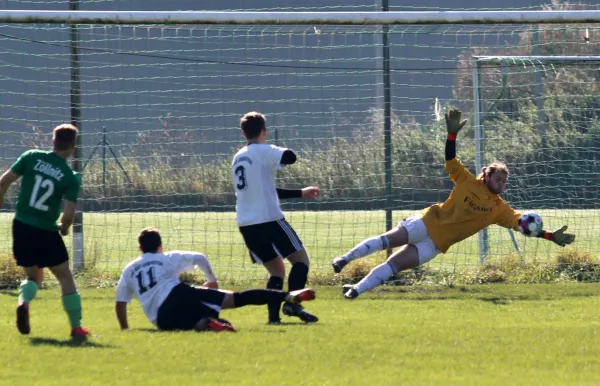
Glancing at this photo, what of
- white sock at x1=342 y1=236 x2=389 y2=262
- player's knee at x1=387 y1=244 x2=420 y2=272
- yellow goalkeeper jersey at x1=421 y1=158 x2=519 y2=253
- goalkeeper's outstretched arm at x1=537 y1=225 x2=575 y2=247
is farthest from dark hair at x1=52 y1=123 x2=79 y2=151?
goalkeeper's outstretched arm at x1=537 y1=225 x2=575 y2=247

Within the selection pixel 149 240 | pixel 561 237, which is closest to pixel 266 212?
pixel 149 240

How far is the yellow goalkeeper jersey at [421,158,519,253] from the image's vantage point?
11414 mm

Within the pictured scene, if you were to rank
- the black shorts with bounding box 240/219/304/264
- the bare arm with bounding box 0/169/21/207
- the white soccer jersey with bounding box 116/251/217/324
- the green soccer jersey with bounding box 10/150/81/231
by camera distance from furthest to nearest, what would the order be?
1. the black shorts with bounding box 240/219/304/264
2. the white soccer jersey with bounding box 116/251/217/324
3. the bare arm with bounding box 0/169/21/207
4. the green soccer jersey with bounding box 10/150/81/231

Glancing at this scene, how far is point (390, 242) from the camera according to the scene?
37.1ft

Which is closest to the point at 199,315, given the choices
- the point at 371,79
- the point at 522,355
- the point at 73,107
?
the point at 522,355

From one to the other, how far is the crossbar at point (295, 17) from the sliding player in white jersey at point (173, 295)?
3.97m

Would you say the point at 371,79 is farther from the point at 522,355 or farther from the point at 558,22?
the point at 522,355

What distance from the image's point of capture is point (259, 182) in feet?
32.3

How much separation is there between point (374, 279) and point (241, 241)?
8018 millimetres

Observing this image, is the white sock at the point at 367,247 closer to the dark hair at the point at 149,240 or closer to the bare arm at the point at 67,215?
the dark hair at the point at 149,240

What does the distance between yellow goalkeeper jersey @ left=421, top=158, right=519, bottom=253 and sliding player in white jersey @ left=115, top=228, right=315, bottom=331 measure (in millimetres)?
2557

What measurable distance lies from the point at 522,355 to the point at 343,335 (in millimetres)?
1525

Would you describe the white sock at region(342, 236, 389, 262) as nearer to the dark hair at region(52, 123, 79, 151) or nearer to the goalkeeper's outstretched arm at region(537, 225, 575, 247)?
the goalkeeper's outstretched arm at region(537, 225, 575, 247)

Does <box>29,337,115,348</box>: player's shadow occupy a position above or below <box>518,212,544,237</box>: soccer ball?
below
